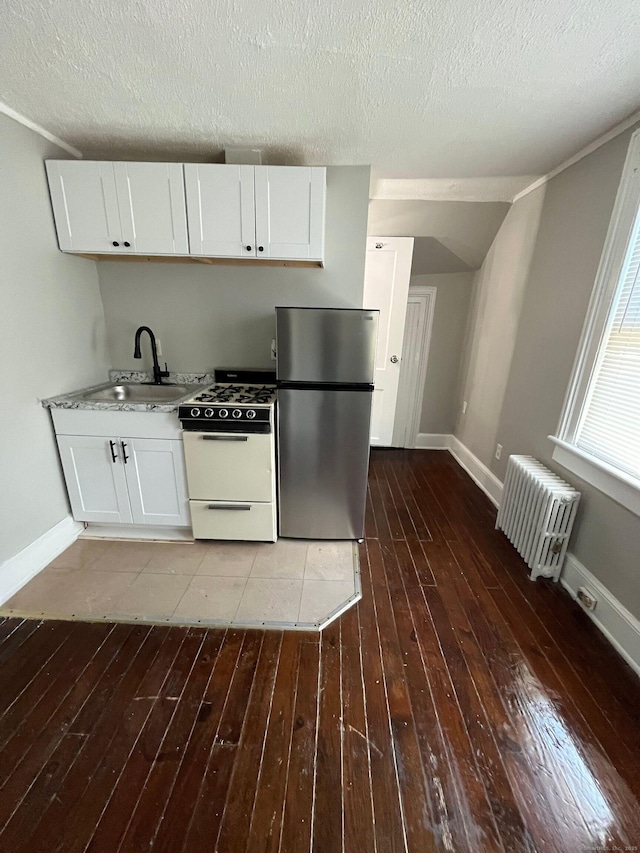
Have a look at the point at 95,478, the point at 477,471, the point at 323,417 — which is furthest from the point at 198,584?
the point at 477,471

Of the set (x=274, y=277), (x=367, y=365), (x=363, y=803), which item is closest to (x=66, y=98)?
(x=274, y=277)

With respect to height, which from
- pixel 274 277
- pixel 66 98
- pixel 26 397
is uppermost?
pixel 66 98

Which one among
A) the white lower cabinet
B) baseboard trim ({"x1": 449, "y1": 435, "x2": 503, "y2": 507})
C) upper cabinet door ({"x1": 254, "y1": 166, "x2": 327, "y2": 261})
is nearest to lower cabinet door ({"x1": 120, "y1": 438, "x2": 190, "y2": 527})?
the white lower cabinet

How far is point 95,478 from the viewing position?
2.21m

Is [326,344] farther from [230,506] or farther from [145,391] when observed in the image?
[145,391]

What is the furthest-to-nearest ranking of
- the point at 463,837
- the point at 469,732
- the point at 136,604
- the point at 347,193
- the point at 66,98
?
the point at 347,193 → the point at 136,604 → the point at 66,98 → the point at 469,732 → the point at 463,837

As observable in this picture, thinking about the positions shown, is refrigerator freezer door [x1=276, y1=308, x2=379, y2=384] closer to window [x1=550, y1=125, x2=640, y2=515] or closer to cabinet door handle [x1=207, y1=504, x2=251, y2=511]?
cabinet door handle [x1=207, y1=504, x2=251, y2=511]

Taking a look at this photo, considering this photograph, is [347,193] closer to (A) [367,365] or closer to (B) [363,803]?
(A) [367,365]

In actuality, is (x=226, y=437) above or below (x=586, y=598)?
above

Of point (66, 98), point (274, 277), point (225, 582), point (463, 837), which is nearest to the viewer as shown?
point (463, 837)

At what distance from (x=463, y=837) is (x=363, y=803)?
30 cm

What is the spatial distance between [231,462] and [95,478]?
0.92m

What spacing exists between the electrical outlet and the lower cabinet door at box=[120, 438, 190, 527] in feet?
7.77

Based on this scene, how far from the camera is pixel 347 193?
2270 mm
